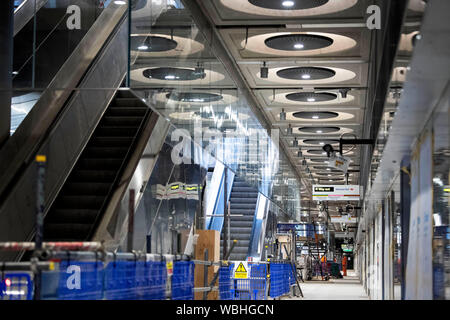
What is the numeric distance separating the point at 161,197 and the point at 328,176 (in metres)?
24.0

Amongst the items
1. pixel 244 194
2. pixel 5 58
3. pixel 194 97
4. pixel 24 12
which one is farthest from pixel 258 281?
pixel 244 194

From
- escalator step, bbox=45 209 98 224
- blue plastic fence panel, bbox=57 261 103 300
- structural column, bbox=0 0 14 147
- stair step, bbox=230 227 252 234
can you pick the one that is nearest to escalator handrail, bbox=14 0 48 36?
structural column, bbox=0 0 14 147

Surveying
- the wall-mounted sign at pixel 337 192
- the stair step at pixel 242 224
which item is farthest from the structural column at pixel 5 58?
the wall-mounted sign at pixel 337 192

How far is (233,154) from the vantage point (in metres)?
11.8

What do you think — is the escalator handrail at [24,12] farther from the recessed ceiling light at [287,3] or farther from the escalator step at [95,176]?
the recessed ceiling light at [287,3]

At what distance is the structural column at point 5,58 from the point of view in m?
10.3

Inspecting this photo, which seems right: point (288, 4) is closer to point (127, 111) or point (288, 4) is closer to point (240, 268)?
point (127, 111)

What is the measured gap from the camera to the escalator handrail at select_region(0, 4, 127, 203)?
34.3ft

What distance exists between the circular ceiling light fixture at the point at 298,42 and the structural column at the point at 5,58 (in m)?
4.52

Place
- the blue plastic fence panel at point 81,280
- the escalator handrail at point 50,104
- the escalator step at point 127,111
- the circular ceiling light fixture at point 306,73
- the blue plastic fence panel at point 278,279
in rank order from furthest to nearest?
1. the blue plastic fence panel at point 278,279
2. the circular ceiling light fixture at point 306,73
3. the escalator step at point 127,111
4. the escalator handrail at point 50,104
5. the blue plastic fence panel at point 81,280

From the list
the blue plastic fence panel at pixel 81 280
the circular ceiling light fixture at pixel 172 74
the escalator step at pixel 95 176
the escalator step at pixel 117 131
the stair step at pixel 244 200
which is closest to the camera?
the blue plastic fence panel at pixel 81 280

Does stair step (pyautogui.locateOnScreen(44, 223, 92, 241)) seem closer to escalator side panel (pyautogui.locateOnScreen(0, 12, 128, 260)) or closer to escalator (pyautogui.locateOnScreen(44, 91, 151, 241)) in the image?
escalator (pyautogui.locateOnScreen(44, 91, 151, 241))

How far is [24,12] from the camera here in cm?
1275
